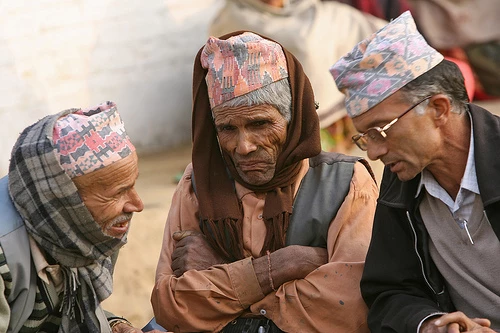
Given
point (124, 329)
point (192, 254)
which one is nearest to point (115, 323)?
point (124, 329)

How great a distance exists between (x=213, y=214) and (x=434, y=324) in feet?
3.71

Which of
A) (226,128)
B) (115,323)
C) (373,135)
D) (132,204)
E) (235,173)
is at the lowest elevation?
(115,323)

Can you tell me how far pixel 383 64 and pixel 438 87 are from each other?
221 mm

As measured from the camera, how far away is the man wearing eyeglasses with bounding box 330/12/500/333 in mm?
3344

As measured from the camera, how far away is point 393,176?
366 cm

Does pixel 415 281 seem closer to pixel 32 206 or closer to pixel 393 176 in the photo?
pixel 393 176

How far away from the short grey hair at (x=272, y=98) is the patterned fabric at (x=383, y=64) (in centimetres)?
46

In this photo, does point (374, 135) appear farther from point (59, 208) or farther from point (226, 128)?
point (59, 208)

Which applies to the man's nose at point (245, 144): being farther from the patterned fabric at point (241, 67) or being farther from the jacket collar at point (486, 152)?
the jacket collar at point (486, 152)

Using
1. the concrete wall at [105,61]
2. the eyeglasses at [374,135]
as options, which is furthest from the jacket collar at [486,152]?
the concrete wall at [105,61]

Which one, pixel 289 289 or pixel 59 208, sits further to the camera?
pixel 289 289

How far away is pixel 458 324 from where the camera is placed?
332cm

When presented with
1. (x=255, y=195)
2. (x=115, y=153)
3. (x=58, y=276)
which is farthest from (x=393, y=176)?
(x=58, y=276)

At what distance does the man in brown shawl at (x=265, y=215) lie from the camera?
12.4ft
